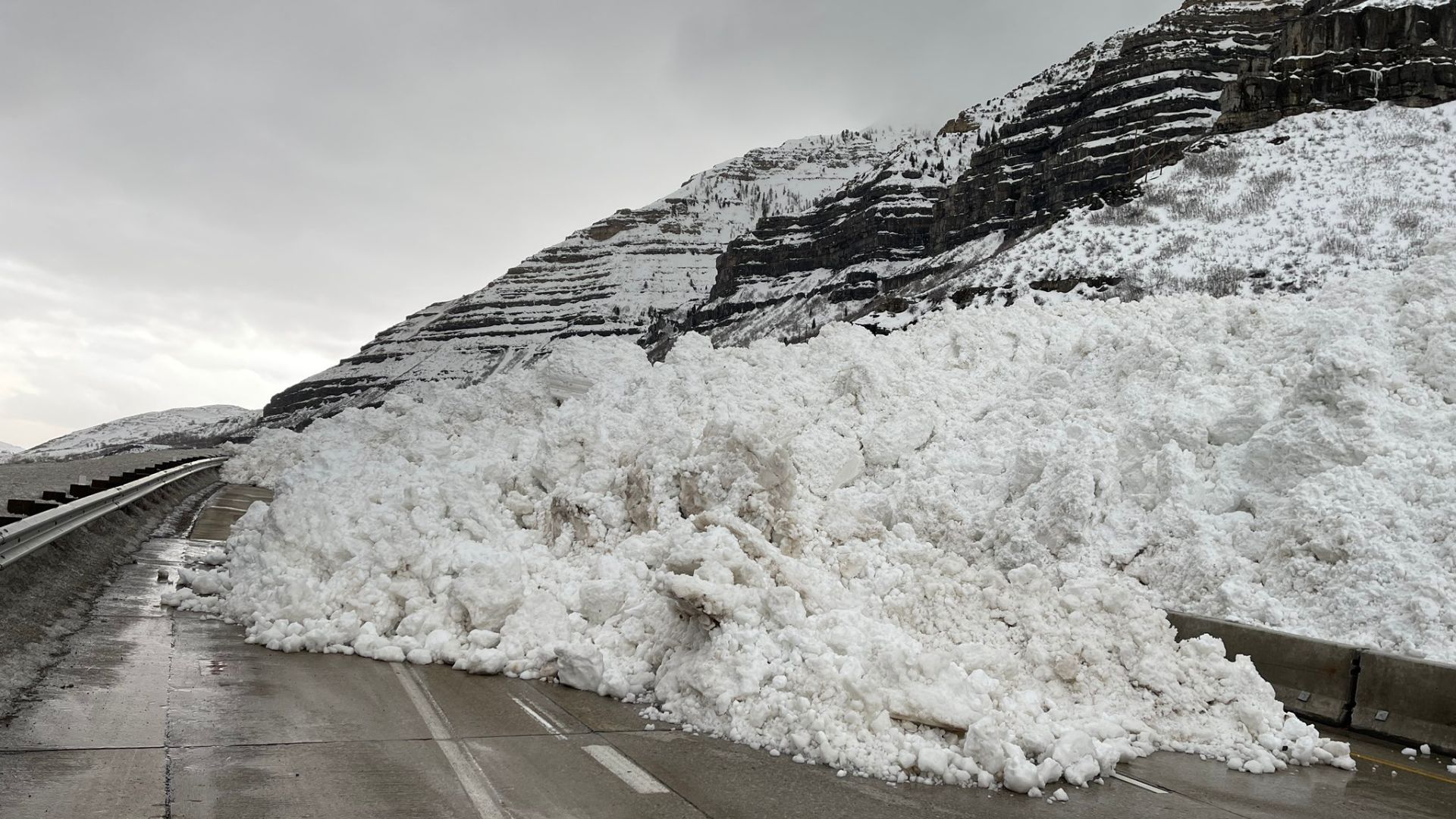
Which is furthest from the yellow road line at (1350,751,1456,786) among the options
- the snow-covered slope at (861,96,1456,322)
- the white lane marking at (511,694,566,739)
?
the snow-covered slope at (861,96,1456,322)

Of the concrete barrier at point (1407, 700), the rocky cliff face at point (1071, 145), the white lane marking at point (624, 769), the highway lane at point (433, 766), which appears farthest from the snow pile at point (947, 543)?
the rocky cliff face at point (1071, 145)

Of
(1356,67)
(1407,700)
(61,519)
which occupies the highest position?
(1356,67)

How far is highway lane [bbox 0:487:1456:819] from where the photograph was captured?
4602mm

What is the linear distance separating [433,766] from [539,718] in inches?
46.8

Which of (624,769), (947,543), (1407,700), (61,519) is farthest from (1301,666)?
(61,519)

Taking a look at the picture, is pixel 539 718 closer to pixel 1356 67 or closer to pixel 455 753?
pixel 455 753

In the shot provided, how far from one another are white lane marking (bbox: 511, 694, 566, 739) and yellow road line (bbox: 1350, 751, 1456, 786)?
547 cm

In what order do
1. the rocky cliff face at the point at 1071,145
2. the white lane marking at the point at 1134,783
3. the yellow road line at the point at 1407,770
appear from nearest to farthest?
1. the white lane marking at the point at 1134,783
2. the yellow road line at the point at 1407,770
3. the rocky cliff face at the point at 1071,145

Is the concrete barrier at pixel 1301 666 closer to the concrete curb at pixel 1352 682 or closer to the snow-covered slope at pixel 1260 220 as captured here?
the concrete curb at pixel 1352 682

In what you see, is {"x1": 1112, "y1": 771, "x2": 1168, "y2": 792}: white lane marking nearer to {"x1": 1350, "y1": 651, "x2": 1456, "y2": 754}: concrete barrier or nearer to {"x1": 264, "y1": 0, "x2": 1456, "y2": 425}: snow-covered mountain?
{"x1": 1350, "y1": 651, "x2": 1456, "y2": 754}: concrete barrier

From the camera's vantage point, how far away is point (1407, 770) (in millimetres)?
6297

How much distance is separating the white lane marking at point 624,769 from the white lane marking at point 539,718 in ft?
1.00

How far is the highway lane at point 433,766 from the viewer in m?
4.60

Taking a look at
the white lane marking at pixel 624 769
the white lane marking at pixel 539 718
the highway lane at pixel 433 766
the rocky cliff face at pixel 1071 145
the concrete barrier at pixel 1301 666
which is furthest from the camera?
the rocky cliff face at pixel 1071 145
